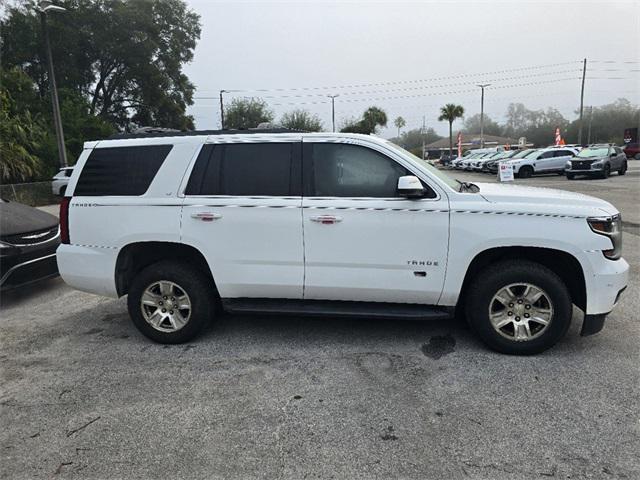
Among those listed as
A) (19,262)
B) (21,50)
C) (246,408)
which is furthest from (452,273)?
(21,50)

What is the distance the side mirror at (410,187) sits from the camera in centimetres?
366

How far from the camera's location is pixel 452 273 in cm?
380

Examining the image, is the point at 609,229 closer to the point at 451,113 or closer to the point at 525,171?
the point at 525,171

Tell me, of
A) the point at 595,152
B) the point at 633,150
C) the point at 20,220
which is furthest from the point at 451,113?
the point at 20,220

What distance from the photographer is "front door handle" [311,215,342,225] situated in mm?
3857

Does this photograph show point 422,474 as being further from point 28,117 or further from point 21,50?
point 21,50

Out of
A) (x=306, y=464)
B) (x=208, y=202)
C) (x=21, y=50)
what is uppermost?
(x=21, y=50)

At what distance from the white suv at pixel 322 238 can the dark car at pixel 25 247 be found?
1592 millimetres

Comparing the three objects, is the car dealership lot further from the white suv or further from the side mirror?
the side mirror

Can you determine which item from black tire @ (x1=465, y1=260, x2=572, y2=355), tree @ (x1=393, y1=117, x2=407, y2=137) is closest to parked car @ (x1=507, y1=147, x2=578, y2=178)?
black tire @ (x1=465, y1=260, x2=572, y2=355)

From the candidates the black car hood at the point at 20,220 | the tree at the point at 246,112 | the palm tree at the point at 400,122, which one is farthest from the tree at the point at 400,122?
the black car hood at the point at 20,220

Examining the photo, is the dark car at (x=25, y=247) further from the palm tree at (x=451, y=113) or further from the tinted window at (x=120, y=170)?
the palm tree at (x=451, y=113)

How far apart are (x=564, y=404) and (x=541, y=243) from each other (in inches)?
47.3

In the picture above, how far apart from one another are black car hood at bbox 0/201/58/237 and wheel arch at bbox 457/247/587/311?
5.28 m
